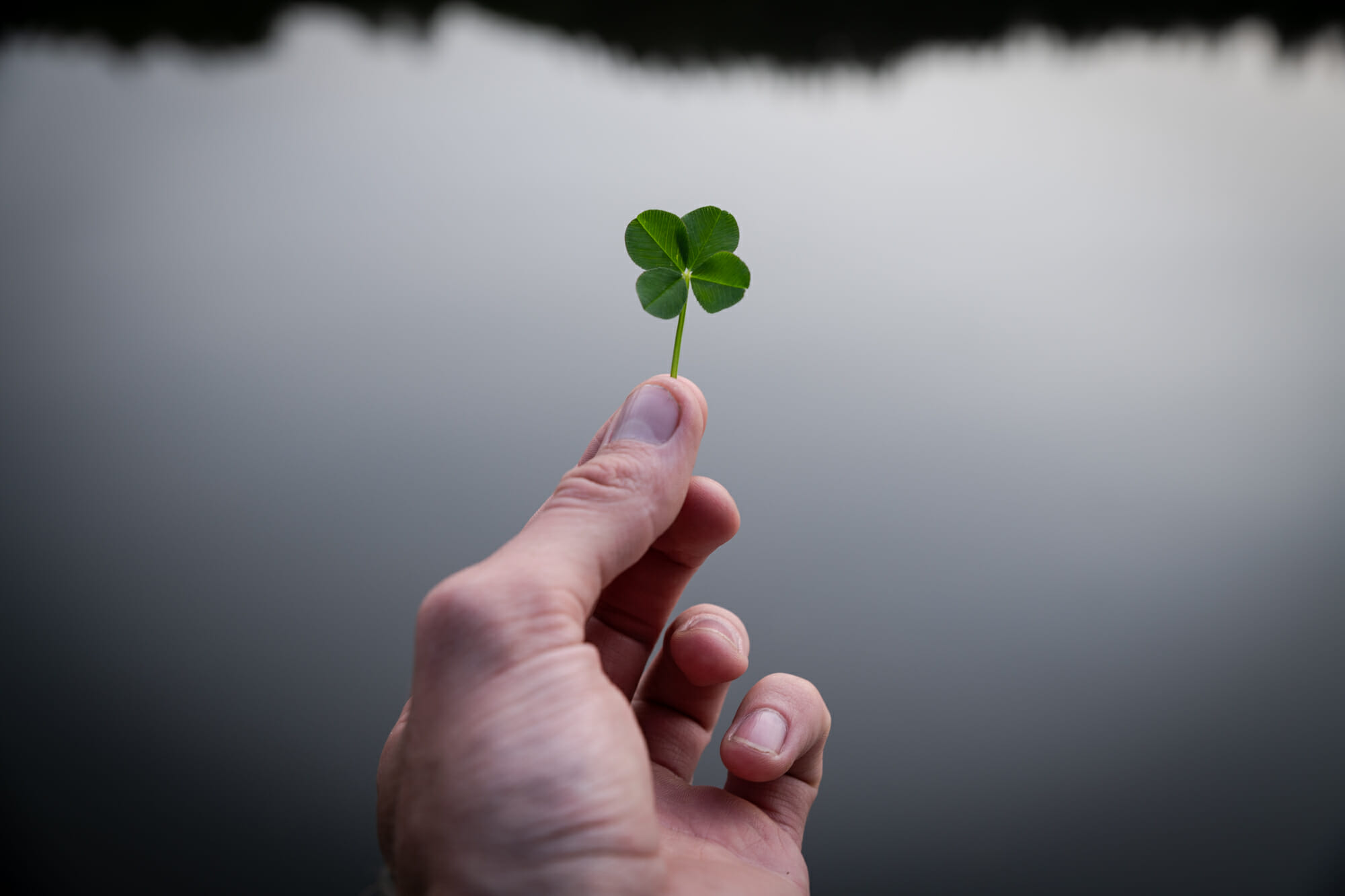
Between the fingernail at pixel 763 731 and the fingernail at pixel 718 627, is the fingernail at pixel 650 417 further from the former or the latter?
the fingernail at pixel 763 731

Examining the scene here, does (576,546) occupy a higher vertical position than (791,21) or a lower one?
lower

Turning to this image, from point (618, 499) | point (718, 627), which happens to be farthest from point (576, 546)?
point (718, 627)

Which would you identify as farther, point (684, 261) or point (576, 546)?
point (684, 261)

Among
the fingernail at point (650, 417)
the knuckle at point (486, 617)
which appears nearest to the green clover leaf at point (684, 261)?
the fingernail at point (650, 417)

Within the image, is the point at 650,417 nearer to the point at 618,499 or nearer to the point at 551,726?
the point at 618,499

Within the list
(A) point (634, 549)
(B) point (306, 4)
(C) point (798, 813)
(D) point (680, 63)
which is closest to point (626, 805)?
(A) point (634, 549)

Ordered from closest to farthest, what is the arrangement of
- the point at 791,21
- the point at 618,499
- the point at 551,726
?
1. the point at 551,726
2. the point at 618,499
3. the point at 791,21

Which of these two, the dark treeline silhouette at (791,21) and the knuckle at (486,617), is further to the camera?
the dark treeline silhouette at (791,21)
